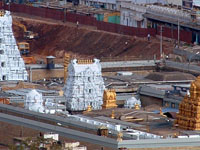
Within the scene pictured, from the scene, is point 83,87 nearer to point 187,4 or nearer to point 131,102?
point 131,102

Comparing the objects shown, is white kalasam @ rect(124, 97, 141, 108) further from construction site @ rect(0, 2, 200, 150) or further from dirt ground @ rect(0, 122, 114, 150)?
dirt ground @ rect(0, 122, 114, 150)

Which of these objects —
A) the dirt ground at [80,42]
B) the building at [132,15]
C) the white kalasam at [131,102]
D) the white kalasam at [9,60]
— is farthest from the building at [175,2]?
the white kalasam at [131,102]

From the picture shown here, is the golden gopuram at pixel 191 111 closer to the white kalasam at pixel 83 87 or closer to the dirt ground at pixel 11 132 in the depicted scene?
the dirt ground at pixel 11 132

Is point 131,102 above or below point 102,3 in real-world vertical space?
above

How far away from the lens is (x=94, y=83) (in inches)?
3489

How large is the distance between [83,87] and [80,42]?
171 feet

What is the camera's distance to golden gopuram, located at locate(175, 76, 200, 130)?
227ft

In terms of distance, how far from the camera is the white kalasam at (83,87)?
87750mm

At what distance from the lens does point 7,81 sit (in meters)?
97.4

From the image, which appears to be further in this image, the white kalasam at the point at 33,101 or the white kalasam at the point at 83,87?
the white kalasam at the point at 83,87

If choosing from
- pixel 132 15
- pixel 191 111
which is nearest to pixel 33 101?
pixel 191 111

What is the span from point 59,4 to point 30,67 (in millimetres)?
51124

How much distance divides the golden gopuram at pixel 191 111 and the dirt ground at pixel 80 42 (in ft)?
170

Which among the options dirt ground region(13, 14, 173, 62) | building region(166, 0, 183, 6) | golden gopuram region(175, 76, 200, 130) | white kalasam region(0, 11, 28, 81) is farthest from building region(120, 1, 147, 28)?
golden gopuram region(175, 76, 200, 130)
